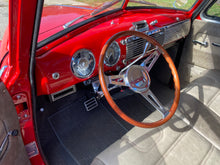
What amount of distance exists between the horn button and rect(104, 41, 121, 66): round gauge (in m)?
0.26

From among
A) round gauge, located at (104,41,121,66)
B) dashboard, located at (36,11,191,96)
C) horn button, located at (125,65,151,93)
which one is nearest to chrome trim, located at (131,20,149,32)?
dashboard, located at (36,11,191,96)

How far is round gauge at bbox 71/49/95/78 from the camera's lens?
4.45ft

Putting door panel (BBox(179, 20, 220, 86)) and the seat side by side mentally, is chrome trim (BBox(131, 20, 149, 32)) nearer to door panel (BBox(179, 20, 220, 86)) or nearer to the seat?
the seat

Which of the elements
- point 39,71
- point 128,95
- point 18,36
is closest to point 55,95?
point 39,71

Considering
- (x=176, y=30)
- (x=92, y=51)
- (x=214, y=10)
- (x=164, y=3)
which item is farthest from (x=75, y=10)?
(x=214, y=10)

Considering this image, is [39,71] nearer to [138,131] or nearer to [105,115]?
[138,131]

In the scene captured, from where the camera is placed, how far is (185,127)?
1316 millimetres

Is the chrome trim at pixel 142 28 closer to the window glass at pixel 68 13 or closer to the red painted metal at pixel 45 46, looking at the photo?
the red painted metal at pixel 45 46

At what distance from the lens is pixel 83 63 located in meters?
1.42

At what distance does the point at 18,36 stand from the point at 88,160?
49.7 inches

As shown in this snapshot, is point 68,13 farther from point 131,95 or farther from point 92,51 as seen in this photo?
point 131,95

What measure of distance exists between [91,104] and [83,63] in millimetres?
805

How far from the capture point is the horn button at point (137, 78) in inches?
51.4

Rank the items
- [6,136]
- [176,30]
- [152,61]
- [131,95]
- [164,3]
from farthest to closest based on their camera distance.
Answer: [131,95] < [176,30] < [164,3] < [152,61] < [6,136]
